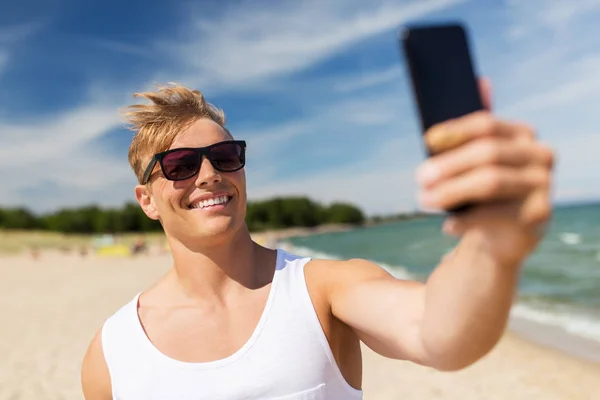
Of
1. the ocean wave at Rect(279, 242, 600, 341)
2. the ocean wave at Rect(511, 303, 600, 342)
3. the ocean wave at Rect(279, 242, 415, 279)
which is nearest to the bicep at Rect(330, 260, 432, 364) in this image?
A: the ocean wave at Rect(279, 242, 415, 279)

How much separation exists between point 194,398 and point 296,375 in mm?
378

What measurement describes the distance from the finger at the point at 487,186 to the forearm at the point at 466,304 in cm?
12

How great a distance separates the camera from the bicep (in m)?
1.40

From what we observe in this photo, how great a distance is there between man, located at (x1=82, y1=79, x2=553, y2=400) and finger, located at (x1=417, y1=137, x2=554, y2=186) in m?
0.09

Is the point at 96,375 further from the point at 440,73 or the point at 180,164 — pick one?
the point at 440,73

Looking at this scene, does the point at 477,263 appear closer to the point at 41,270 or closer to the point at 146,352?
the point at 146,352

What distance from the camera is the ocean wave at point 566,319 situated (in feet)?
36.7

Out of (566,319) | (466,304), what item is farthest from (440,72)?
(566,319)

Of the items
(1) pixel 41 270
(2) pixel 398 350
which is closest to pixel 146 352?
(2) pixel 398 350

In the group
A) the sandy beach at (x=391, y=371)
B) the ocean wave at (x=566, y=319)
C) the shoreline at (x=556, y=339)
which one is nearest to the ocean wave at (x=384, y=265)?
the sandy beach at (x=391, y=371)

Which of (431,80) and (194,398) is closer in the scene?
(431,80)

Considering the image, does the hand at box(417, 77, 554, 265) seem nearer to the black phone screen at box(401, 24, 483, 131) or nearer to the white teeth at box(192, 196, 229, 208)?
the black phone screen at box(401, 24, 483, 131)

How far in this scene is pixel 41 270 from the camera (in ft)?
107

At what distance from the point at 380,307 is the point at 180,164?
1.05 metres
